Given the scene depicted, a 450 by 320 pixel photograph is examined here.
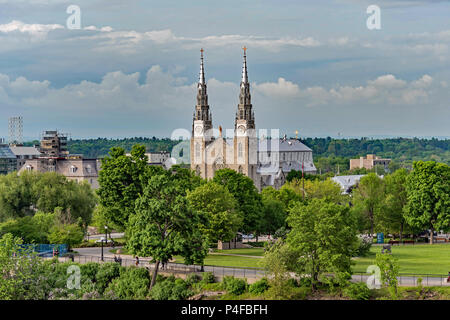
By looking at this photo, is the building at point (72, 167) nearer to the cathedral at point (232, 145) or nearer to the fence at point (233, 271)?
the cathedral at point (232, 145)

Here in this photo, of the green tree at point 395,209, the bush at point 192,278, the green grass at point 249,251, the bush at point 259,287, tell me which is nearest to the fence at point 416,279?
the bush at point 259,287

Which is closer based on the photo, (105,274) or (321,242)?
(321,242)

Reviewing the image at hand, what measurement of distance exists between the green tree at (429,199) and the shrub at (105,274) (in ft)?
128

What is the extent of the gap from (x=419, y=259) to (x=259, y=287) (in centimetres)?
2073

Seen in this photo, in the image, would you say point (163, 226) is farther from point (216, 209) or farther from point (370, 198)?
point (370, 198)

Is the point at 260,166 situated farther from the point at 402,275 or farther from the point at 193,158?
the point at 402,275

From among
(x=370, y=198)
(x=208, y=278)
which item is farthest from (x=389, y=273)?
(x=370, y=198)

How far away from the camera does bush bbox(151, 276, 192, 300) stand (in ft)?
177

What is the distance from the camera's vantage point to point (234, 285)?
5325 cm

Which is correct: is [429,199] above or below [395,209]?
above

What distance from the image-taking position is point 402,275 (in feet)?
177

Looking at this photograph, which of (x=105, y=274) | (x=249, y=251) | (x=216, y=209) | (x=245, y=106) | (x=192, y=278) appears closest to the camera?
(x=192, y=278)

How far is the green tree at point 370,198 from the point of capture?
292 ft
